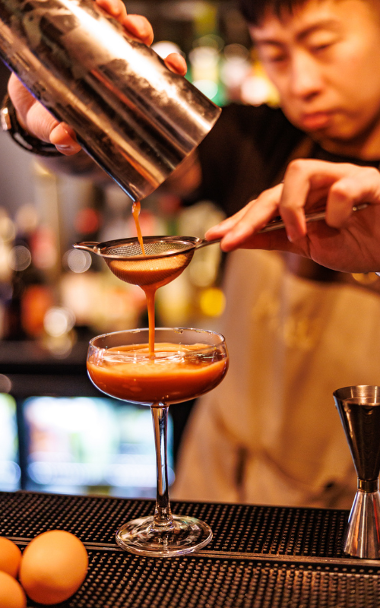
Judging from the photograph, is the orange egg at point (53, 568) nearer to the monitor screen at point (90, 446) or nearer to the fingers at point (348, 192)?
the fingers at point (348, 192)

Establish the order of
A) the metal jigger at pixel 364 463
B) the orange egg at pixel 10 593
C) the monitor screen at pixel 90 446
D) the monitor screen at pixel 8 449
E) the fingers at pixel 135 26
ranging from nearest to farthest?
the orange egg at pixel 10 593, the metal jigger at pixel 364 463, the fingers at pixel 135 26, the monitor screen at pixel 90 446, the monitor screen at pixel 8 449

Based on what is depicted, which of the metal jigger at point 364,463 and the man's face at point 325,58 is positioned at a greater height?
the man's face at point 325,58

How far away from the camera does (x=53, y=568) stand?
2.71ft

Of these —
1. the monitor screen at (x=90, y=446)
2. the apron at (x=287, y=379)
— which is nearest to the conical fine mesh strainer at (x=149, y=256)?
the apron at (x=287, y=379)

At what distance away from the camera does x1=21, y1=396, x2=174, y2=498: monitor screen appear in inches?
118

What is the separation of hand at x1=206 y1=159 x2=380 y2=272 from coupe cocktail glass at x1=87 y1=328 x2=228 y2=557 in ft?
0.71

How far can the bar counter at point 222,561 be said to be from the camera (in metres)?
0.82

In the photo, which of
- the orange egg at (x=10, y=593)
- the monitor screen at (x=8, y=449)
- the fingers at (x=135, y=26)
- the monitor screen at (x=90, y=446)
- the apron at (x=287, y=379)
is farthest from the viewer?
the monitor screen at (x=8, y=449)

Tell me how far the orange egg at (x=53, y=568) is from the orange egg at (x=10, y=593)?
3 cm

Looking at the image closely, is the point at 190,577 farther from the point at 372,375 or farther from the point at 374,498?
the point at 372,375

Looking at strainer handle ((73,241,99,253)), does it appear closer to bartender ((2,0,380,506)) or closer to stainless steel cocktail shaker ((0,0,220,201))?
stainless steel cocktail shaker ((0,0,220,201))

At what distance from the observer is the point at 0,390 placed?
303 cm

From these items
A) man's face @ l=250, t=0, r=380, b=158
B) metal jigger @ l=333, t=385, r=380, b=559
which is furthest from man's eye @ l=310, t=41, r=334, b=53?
metal jigger @ l=333, t=385, r=380, b=559

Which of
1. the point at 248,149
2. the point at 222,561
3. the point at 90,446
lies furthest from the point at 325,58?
the point at 90,446
